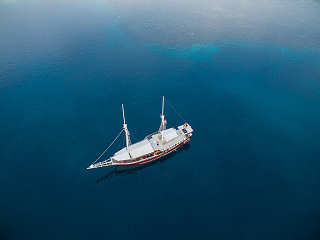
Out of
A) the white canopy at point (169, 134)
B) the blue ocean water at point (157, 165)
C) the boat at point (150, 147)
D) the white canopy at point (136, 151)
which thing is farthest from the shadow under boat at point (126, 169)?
the white canopy at point (169, 134)

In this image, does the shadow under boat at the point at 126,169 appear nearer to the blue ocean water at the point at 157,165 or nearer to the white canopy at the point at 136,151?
the blue ocean water at the point at 157,165

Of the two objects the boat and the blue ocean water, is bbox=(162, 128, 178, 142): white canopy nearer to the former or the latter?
the boat

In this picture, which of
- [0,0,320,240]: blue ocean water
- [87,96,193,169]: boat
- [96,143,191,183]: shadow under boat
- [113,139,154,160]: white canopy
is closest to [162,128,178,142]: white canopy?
[87,96,193,169]: boat

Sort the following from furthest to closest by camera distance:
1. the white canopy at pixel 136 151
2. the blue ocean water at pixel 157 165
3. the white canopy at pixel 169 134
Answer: the white canopy at pixel 169 134 → the white canopy at pixel 136 151 → the blue ocean water at pixel 157 165

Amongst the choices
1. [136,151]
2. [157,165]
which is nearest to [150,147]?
[136,151]

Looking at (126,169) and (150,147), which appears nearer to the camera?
(126,169)

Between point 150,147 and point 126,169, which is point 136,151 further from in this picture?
point 126,169

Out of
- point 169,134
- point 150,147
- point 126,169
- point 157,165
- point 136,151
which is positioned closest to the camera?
point 126,169

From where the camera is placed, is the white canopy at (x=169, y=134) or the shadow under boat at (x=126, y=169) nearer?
the shadow under boat at (x=126, y=169)
